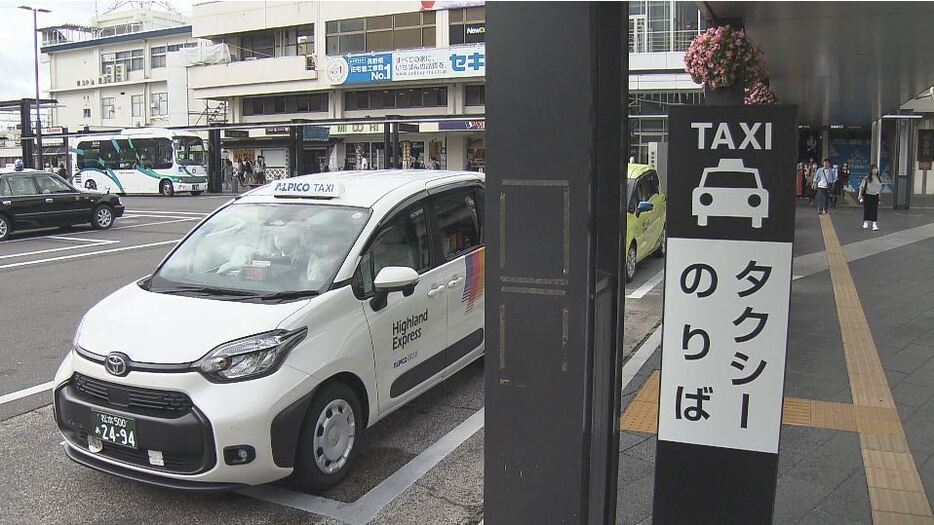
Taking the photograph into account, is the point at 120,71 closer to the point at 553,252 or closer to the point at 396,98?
the point at 396,98

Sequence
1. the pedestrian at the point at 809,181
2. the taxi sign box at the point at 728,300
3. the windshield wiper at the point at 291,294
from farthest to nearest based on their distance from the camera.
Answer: the pedestrian at the point at 809,181 < the windshield wiper at the point at 291,294 < the taxi sign box at the point at 728,300

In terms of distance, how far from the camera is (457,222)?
604cm

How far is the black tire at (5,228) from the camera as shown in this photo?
56.8 feet

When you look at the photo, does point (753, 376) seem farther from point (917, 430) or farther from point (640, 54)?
point (640, 54)

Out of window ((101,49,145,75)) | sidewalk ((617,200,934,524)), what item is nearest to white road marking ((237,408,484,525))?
sidewalk ((617,200,934,524))

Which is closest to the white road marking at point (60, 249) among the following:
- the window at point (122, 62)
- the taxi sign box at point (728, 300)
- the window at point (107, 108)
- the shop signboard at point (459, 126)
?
the taxi sign box at point (728, 300)

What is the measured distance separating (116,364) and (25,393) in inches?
116

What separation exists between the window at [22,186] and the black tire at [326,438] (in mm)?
16466

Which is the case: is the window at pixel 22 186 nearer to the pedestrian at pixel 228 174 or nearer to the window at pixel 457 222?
the window at pixel 457 222

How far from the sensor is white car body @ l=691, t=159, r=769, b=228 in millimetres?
3000

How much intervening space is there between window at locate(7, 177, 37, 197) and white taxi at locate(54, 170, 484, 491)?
14.8 m

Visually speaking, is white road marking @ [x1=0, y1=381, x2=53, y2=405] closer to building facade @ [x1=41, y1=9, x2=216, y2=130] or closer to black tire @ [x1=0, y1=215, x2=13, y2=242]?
black tire @ [x1=0, y1=215, x2=13, y2=242]

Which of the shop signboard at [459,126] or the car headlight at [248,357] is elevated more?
the shop signboard at [459,126]

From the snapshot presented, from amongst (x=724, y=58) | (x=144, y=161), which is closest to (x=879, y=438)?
(x=724, y=58)
